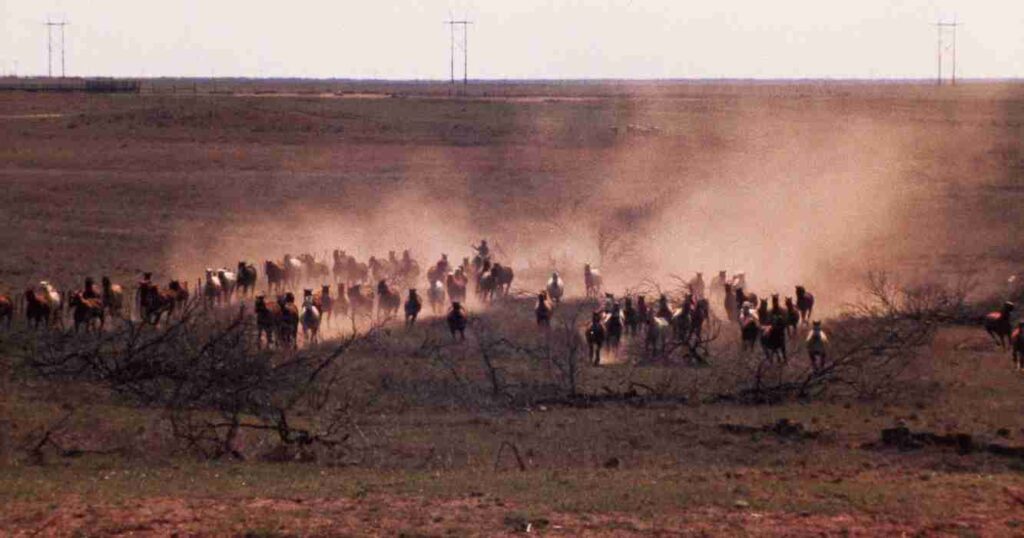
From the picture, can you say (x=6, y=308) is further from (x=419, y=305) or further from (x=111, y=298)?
(x=419, y=305)

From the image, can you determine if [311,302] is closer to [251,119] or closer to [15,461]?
[15,461]

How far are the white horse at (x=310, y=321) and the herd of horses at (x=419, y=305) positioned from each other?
0.7 inches

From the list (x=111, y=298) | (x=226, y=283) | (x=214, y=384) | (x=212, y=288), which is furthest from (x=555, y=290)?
(x=214, y=384)

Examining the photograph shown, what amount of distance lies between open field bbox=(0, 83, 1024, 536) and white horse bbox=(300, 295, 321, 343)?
1.20 m

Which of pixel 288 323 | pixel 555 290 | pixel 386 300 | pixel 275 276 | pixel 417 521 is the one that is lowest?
pixel 417 521

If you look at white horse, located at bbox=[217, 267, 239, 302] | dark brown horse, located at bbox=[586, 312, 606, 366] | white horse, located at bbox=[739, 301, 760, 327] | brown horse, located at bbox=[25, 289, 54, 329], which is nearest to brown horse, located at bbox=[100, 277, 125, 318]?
brown horse, located at bbox=[25, 289, 54, 329]

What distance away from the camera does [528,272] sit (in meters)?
32.5

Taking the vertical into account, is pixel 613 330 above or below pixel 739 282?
below

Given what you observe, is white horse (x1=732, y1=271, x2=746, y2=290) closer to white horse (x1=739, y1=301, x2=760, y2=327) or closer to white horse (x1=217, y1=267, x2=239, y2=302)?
white horse (x1=739, y1=301, x2=760, y2=327)

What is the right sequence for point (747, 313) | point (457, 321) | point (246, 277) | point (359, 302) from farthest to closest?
1. point (246, 277)
2. point (359, 302)
3. point (747, 313)
4. point (457, 321)

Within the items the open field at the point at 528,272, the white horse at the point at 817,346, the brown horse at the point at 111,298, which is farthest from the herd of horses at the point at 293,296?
the white horse at the point at 817,346

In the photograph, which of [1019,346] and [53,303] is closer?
[1019,346]

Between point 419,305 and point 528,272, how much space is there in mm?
7510

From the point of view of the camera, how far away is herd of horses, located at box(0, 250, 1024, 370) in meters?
22.0
